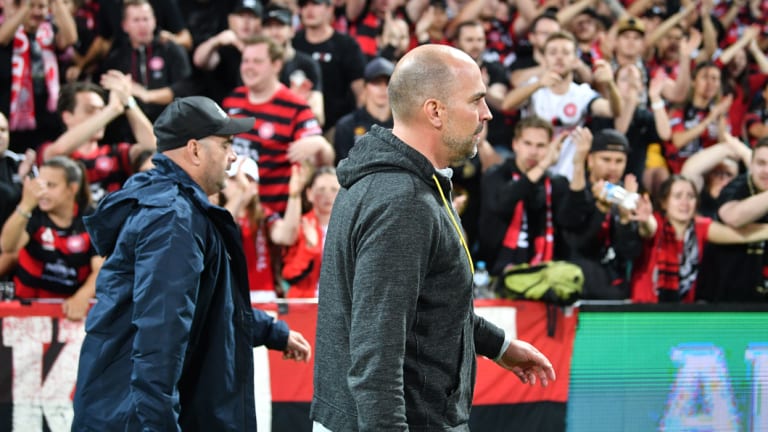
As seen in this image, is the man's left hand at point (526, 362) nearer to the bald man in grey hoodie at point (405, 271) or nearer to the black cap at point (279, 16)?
the bald man in grey hoodie at point (405, 271)

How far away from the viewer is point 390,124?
7734 millimetres

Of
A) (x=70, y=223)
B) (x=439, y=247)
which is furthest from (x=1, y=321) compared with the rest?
(x=439, y=247)

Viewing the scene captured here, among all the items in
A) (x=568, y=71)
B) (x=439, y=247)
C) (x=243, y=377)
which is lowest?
(x=243, y=377)

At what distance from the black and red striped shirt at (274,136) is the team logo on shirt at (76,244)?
1.63 meters

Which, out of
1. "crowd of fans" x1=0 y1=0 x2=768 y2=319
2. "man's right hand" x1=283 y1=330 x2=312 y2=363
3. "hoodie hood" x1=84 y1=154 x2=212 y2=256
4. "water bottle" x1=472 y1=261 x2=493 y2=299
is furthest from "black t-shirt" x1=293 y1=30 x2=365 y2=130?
"hoodie hood" x1=84 y1=154 x2=212 y2=256

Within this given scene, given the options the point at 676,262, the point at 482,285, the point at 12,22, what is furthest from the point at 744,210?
the point at 12,22

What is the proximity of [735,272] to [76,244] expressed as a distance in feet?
14.4

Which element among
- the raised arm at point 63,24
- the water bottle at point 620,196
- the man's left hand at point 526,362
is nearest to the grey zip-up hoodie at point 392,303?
the man's left hand at point 526,362

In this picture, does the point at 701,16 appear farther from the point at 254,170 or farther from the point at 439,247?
the point at 439,247

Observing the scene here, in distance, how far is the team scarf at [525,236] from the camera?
6844 mm

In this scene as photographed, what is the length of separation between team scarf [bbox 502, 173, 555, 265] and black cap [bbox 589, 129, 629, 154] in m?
0.55

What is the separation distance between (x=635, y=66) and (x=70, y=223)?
552cm

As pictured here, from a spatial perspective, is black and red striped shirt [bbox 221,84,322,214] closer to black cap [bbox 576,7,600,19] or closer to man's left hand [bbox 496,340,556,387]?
black cap [bbox 576,7,600,19]

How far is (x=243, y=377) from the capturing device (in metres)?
3.50
